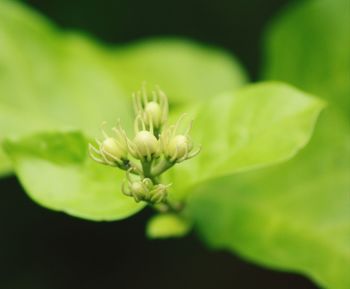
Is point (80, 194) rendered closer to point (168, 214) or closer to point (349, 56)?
point (168, 214)

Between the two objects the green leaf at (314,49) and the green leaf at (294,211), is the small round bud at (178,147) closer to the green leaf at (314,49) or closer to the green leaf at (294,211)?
the green leaf at (294,211)

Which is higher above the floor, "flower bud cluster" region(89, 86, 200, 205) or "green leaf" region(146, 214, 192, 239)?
"flower bud cluster" region(89, 86, 200, 205)

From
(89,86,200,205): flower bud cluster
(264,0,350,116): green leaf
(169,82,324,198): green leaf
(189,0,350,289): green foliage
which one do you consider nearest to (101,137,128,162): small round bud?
(89,86,200,205): flower bud cluster

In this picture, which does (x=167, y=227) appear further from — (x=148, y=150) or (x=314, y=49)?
(x=314, y=49)

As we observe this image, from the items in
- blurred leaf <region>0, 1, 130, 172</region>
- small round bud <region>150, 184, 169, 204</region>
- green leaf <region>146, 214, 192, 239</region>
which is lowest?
green leaf <region>146, 214, 192, 239</region>

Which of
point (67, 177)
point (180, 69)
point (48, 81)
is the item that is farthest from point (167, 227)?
point (180, 69)

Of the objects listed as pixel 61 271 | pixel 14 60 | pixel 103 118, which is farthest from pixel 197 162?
pixel 61 271

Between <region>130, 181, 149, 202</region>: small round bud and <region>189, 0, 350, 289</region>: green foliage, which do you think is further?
<region>189, 0, 350, 289</region>: green foliage

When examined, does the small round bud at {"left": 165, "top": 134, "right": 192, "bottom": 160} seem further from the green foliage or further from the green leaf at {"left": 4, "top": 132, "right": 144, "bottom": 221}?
the green foliage
